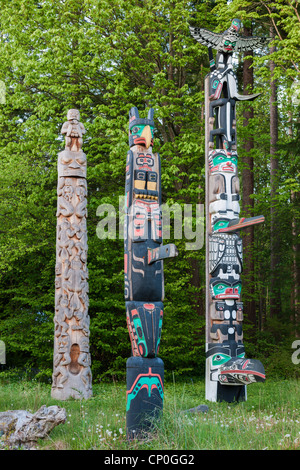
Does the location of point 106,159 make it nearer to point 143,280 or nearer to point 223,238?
point 223,238

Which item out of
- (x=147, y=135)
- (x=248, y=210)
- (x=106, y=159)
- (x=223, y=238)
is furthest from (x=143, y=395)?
(x=248, y=210)

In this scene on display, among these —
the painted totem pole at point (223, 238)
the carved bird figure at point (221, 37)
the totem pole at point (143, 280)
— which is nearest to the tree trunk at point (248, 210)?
the carved bird figure at point (221, 37)

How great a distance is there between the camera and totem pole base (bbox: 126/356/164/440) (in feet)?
16.3

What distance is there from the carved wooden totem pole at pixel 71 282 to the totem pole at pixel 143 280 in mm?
2884

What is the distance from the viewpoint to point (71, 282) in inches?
340

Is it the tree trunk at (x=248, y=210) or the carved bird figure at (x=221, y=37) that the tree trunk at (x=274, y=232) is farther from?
the carved bird figure at (x=221, y=37)

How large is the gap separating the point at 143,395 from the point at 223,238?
3.83m

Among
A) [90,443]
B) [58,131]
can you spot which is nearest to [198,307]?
[58,131]

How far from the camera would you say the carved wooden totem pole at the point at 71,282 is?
8.34m

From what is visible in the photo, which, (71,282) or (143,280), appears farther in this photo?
(71,282)

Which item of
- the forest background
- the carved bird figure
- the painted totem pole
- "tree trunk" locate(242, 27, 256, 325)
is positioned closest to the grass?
the painted totem pole

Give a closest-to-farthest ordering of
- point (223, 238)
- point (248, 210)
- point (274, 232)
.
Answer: point (223, 238) < point (248, 210) < point (274, 232)

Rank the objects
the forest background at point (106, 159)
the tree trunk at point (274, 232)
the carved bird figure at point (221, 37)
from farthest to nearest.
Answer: the tree trunk at point (274, 232) → the forest background at point (106, 159) → the carved bird figure at point (221, 37)

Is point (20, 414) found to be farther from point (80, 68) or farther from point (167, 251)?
point (80, 68)
